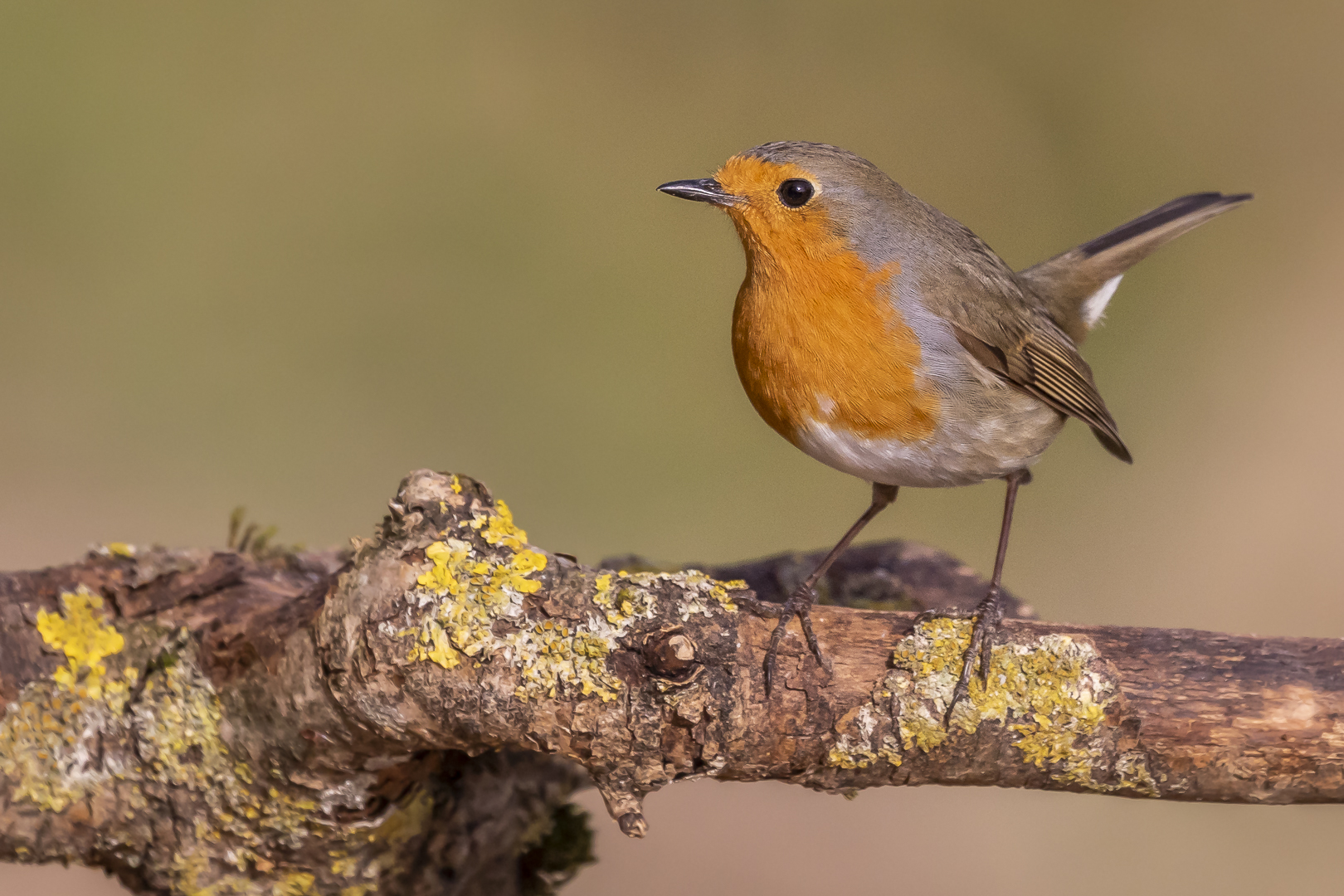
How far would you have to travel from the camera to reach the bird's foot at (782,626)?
2.55 meters

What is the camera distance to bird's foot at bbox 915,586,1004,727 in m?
2.56

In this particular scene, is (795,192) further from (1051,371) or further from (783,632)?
(783,632)

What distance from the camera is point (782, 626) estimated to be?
8.60 feet

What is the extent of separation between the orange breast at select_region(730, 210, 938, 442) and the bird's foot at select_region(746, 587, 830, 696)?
0.54 m

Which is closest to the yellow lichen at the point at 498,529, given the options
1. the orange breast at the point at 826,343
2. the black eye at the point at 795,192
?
the orange breast at the point at 826,343

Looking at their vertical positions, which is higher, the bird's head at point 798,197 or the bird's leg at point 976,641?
the bird's head at point 798,197

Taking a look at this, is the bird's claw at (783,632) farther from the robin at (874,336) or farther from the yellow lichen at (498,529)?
the yellow lichen at (498,529)

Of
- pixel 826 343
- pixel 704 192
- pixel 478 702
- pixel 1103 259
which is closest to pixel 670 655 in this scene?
pixel 478 702

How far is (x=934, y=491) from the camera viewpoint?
6332 millimetres

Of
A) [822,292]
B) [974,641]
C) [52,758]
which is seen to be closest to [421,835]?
[52,758]

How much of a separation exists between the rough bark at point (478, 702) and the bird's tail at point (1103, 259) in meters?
1.57

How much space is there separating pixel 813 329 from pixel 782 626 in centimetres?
80

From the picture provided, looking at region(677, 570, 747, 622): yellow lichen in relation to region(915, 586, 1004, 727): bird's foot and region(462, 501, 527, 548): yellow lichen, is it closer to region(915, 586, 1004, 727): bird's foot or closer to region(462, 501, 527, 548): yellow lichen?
region(462, 501, 527, 548): yellow lichen

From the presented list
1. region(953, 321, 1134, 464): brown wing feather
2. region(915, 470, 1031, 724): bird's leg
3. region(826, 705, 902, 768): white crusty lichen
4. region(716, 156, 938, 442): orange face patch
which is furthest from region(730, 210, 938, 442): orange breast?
region(826, 705, 902, 768): white crusty lichen
